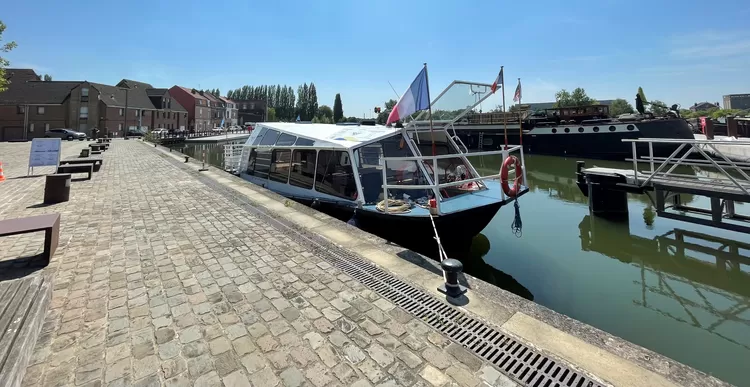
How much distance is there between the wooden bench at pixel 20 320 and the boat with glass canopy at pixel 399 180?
4706 millimetres

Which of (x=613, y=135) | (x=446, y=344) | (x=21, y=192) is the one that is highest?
(x=613, y=135)

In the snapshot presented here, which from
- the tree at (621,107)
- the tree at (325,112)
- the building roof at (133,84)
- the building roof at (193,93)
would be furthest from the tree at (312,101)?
the tree at (621,107)

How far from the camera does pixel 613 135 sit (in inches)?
1026

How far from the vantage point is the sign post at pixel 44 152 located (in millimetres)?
11516

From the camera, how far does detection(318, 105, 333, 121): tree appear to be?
10371 centimetres

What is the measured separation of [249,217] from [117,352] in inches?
169

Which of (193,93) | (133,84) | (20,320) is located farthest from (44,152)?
(193,93)

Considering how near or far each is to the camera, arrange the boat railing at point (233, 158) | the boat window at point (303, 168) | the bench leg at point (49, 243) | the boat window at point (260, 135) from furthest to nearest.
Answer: the boat railing at point (233, 158), the boat window at point (260, 135), the boat window at point (303, 168), the bench leg at point (49, 243)

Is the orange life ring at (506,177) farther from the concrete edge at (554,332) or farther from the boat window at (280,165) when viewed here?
the boat window at (280,165)

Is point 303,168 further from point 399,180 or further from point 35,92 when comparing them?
point 35,92

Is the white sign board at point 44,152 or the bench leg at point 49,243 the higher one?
the white sign board at point 44,152

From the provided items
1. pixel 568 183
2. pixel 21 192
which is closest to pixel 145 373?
pixel 21 192

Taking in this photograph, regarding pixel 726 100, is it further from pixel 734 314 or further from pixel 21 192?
pixel 21 192

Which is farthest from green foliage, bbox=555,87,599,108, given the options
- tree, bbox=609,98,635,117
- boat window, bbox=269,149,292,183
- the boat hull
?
boat window, bbox=269,149,292,183
